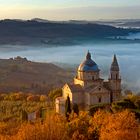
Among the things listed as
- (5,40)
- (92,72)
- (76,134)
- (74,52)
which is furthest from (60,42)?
(76,134)

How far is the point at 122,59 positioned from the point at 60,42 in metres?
27.0

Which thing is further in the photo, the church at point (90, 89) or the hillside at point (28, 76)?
the hillside at point (28, 76)

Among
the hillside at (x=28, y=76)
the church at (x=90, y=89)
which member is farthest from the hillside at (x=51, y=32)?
the church at (x=90, y=89)

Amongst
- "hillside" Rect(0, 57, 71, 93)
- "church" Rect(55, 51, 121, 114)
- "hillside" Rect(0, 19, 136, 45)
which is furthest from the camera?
"hillside" Rect(0, 19, 136, 45)

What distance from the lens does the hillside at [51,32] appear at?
147375 mm

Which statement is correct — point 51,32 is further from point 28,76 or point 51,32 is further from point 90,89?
point 90,89

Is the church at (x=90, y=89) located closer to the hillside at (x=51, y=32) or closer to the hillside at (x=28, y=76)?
the hillside at (x=28, y=76)

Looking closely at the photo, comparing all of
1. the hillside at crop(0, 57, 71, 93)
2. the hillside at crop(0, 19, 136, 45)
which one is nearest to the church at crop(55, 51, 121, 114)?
the hillside at crop(0, 57, 71, 93)

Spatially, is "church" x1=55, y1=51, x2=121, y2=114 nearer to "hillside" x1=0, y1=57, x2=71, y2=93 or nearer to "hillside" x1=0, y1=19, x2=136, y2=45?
"hillside" x1=0, y1=57, x2=71, y2=93

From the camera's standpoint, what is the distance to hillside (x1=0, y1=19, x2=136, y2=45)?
147375 millimetres

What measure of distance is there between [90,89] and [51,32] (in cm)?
11929

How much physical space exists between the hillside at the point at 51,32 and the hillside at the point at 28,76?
32066mm

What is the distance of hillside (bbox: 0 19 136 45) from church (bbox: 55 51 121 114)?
10236cm

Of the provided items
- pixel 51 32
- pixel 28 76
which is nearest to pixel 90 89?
pixel 28 76
